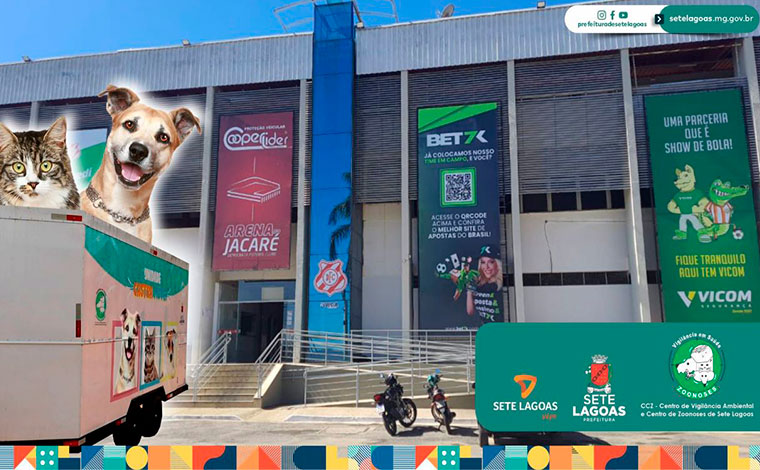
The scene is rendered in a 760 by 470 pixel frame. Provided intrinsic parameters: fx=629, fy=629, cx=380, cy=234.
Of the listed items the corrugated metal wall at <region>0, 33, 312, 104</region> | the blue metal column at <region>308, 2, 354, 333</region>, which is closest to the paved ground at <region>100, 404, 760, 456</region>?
the blue metal column at <region>308, 2, 354, 333</region>

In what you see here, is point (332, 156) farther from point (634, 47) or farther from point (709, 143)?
point (709, 143)

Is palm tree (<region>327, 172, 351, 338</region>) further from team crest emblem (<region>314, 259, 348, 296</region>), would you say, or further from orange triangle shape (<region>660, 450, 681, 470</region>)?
orange triangle shape (<region>660, 450, 681, 470</region>)

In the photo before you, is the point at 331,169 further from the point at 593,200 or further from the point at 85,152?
the point at 85,152

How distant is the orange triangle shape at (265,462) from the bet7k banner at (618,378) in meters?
5.63

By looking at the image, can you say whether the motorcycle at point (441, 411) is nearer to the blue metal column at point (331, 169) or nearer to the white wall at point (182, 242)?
the blue metal column at point (331, 169)

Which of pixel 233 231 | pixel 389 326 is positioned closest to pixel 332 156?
pixel 233 231


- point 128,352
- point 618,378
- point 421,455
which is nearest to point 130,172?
point 128,352

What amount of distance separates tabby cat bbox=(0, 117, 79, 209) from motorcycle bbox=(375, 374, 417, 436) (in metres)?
10.0

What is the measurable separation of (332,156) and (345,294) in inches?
224

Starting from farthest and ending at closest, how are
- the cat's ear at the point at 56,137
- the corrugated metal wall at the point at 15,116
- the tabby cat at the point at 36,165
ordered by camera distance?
the corrugated metal wall at the point at 15,116 → the cat's ear at the point at 56,137 → the tabby cat at the point at 36,165

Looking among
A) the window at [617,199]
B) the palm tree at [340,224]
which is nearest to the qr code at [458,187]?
the palm tree at [340,224]

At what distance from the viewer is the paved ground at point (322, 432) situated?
37.3 ft

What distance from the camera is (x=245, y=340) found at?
2733cm

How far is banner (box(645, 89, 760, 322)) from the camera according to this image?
22281 mm
